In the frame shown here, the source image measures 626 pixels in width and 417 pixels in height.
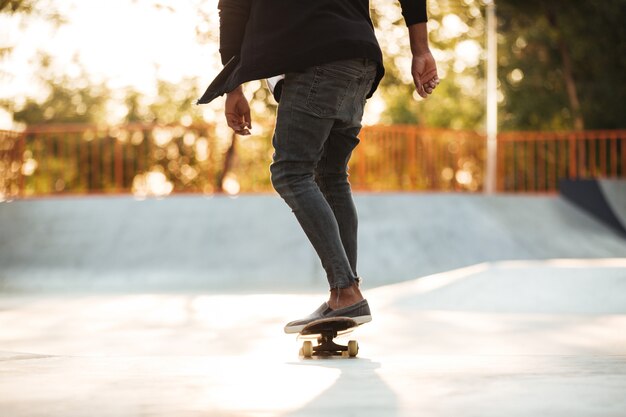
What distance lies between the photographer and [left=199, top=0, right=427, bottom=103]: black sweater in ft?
12.1

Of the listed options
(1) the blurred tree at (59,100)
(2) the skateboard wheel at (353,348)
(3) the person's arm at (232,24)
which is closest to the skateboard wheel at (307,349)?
(2) the skateboard wheel at (353,348)

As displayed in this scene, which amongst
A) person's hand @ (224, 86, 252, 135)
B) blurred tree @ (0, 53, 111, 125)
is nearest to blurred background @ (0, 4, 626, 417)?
person's hand @ (224, 86, 252, 135)

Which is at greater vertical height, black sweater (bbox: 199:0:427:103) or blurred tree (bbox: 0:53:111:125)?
blurred tree (bbox: 0:53:111:125)

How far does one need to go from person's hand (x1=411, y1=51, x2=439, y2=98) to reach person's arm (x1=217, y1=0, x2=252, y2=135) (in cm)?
65

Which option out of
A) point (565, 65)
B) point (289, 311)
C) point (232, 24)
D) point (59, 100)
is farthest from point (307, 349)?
point (59, 100)

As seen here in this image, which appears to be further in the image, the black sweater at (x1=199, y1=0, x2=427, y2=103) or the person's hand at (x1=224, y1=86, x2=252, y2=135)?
the person's hand at (x1=224, y1=86, x2=252, y2=135)

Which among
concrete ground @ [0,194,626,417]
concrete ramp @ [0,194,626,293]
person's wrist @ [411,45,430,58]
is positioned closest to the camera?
concrete ground @ [0,194,626,417]

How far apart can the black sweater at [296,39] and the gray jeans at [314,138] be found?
0.06 m

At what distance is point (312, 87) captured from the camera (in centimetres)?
370

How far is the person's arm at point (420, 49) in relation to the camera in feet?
12.8

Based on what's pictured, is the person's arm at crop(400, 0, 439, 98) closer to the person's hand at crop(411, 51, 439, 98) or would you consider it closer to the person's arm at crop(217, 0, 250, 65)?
the person's hand at crop(411, 51, 439, 98)

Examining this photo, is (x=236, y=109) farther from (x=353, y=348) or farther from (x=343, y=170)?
(x=353, y=348)

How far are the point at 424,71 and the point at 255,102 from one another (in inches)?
716

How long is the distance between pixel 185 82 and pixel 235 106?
83.7 ft
